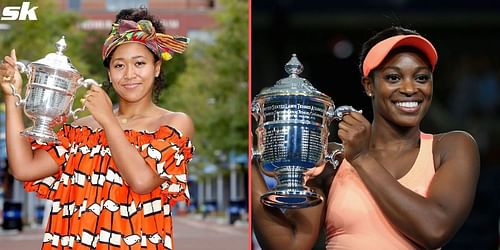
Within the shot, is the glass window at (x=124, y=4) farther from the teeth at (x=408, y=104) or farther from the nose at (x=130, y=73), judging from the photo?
the teeth at (x=408, y=104)

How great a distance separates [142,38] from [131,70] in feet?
0.29

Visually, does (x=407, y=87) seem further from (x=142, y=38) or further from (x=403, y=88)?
(x=142, y=38)

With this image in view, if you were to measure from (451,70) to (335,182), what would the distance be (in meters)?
0.45

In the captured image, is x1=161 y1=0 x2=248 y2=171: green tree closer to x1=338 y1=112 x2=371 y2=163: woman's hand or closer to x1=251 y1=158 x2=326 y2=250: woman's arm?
x1=251 y1=158 x2=326 y2=250: woman's arm

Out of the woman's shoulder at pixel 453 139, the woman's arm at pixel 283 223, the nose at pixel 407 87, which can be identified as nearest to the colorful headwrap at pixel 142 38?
the woman's arm at pixel 283 223

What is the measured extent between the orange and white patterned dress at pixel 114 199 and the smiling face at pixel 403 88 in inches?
20.3

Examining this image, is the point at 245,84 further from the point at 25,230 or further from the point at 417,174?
the point at 417,174

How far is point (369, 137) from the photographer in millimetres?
1943

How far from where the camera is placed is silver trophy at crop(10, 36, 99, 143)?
1.96m

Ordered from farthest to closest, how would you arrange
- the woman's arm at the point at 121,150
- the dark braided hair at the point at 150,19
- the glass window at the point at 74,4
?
the glass window at the point at 74,4 < the dark braided hair at the point at 150,19 < the woman's arm at the point at 121,150

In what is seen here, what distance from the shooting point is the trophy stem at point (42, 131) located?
76.3 inches

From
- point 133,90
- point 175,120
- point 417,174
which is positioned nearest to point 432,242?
point 417,174

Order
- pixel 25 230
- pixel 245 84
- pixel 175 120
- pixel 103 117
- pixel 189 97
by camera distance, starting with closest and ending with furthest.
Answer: pixel 103 117 → pixel 175 120 → pixel 189 97 → pixel 25 230 → pixel 245 84

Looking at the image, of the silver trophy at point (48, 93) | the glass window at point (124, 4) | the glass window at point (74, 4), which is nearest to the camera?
the silver trophy at point (48, 93)
